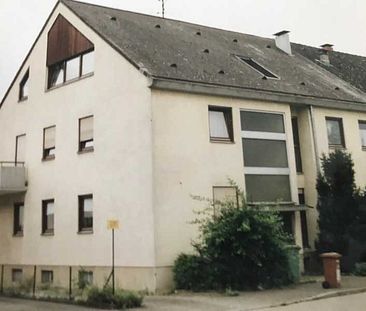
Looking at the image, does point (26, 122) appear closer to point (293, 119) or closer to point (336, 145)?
point (293, 119)

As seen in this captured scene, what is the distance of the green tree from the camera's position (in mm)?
18594

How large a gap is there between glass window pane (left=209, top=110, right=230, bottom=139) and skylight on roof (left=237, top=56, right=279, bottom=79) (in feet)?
12.6

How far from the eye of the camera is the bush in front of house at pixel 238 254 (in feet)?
47.8

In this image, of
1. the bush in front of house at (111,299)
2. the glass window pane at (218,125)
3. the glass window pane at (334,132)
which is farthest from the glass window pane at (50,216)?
the glass window pane at (334,132)

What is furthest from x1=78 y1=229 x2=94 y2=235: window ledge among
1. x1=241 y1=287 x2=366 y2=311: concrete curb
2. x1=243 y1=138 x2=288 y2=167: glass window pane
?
x1=241 y1=287 x2=366 y2=311: concrete curb

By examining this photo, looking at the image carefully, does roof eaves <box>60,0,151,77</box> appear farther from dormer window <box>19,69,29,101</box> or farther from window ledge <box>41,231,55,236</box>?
window ledge <box>41,231,55,236</box>

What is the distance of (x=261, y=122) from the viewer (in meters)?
18.8

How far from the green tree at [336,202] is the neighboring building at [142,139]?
0.73 m

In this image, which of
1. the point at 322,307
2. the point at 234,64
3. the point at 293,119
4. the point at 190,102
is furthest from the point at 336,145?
the point at 322,307

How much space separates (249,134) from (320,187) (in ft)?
12.1

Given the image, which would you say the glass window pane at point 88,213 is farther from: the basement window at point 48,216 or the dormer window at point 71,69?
the dormer window at point 71,69

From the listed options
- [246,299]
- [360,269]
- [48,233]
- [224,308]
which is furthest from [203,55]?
[224,308]

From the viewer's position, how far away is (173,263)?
612 inches

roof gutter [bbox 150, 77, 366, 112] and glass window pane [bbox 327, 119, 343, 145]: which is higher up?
roof gutter [bbox 150, 77, 366, 112]
